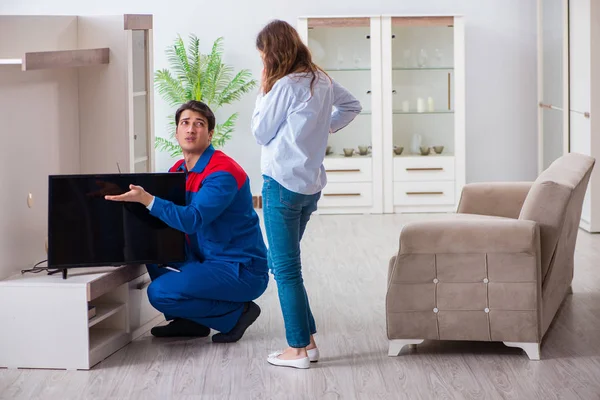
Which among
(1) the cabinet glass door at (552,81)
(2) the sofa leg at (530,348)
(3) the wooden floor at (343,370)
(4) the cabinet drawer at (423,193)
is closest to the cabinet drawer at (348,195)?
(4) the cabinet drawer at (423,193)

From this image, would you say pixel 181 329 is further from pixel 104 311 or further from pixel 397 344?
pixel 397 344

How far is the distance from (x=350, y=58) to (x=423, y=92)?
0.70m

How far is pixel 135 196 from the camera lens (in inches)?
150

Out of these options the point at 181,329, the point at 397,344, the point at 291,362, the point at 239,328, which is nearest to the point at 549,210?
the point at 397,344

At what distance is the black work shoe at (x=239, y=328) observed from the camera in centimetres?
411

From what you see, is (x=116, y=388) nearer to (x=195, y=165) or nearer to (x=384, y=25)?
(x=195, y=165)

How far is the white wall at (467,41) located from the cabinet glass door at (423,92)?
0.43 m

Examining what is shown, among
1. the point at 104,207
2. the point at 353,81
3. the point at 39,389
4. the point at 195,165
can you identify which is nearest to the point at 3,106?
the point at 104,207

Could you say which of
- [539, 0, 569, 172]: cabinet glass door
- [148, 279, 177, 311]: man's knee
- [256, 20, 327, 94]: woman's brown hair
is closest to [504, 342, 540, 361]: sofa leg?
[256, 20, 327, 94]: woman's brown hair

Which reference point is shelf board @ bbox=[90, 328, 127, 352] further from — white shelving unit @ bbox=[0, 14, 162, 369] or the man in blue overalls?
the man in blue overalls

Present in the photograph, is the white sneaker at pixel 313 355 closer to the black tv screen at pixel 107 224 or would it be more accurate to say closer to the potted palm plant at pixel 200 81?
the black tv screen at pixel 107 224

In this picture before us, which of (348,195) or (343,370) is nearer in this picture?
(343,370)

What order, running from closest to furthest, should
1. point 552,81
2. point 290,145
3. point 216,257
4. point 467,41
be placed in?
point 290,145 → point 216,257 → point 552,81 → point 467,41

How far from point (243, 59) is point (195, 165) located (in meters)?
4.47
